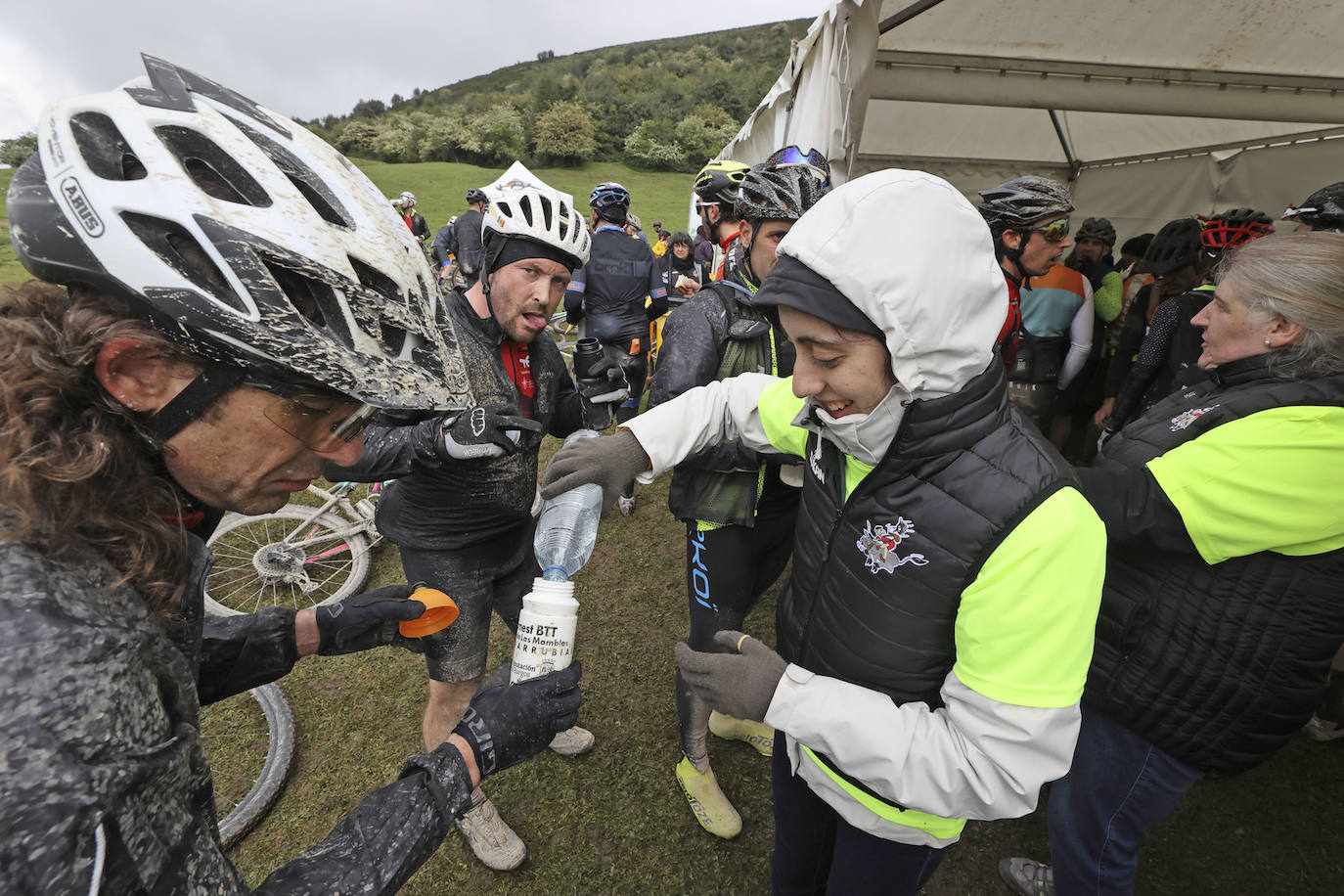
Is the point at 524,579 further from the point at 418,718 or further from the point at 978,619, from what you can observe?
the point at 978,619

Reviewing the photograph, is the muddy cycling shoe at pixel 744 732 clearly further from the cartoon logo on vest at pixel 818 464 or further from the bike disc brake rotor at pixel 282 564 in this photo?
the bike disc brake rotor at pixel 282 564

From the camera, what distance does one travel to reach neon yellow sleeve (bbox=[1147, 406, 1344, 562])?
1.54 meters

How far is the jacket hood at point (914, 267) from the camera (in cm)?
123

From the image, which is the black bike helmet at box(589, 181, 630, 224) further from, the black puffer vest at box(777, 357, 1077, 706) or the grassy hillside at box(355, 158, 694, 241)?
the grassy hillside at box(355, 158, 694, 241)

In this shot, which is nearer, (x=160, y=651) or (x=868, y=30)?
(x=160, y=651)

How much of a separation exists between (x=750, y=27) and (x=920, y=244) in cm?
14220

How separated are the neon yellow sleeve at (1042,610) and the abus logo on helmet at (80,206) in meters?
1.93

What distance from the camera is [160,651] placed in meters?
0.97

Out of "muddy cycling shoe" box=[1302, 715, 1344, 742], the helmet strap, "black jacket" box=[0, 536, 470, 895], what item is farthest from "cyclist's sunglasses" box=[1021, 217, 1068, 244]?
"black jacket" box=[0, 536, 470, 895]

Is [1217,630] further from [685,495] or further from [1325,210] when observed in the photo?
[1325,210]

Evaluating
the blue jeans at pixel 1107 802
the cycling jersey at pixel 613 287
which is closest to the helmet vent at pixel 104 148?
the blue jeans at pixel 1107 802

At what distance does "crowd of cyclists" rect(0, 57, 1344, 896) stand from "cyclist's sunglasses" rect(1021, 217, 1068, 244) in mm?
2079

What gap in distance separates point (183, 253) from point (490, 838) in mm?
2939

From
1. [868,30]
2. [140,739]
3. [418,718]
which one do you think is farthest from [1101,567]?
[418,718]
